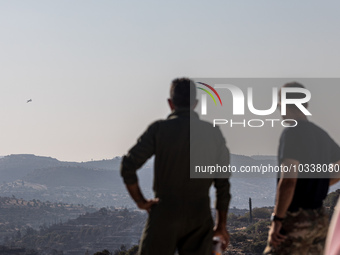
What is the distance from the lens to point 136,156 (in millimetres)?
5062

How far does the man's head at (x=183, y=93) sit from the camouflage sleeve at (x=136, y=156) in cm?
32

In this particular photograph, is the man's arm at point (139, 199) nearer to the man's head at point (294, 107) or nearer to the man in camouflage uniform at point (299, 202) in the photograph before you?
the man in camouflage uniform at point (299, 202)

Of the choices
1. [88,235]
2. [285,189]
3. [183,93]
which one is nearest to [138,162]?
[183,93]

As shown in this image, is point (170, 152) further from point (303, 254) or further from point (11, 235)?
point (11, 235)

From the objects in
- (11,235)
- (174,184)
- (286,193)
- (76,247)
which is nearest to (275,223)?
(286,193)

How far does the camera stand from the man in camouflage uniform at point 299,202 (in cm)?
507

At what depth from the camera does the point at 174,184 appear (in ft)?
16.6

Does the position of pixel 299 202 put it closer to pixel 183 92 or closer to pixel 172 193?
pixel 172 193

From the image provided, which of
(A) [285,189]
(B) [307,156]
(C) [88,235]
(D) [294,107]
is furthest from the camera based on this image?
(C) [88,235]

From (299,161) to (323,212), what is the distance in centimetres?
50

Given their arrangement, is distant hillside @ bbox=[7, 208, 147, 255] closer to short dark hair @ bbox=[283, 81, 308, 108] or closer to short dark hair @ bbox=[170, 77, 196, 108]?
short dark hair @ bbox=[170, 77, 196, 108]

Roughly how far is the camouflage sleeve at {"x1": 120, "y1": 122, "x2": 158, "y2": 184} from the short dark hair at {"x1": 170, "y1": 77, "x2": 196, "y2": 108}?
32cm

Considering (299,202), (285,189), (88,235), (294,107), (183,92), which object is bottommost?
(88,235)

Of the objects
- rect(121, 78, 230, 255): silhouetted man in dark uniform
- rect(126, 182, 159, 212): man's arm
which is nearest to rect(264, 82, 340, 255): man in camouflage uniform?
rect(121, 78, 230, 255): silhouetted man in dark uniform
